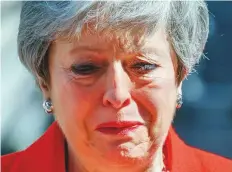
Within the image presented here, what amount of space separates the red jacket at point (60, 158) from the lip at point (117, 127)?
0.27 m

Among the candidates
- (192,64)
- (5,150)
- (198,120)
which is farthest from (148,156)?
(5,150)

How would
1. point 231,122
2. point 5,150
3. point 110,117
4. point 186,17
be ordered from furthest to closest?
point 5,150 < point 231,122 < point 186,17 < point 110,117

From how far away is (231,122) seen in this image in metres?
1.38

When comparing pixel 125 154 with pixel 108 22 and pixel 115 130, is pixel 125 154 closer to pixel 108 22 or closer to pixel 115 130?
pixel 115 130

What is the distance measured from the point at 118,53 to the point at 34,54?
22 cm

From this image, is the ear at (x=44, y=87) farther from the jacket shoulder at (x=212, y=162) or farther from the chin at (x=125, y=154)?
the jacket shoulder at (x=212, y=162)

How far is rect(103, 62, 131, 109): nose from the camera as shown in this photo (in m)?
0.98

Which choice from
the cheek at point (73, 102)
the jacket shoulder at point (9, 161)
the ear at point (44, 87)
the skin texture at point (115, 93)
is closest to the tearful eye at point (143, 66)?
the skin texture at point (115, 93)

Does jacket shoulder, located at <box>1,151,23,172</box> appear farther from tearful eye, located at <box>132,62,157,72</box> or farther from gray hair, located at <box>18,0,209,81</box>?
tearful eye, located at <box>132,62,157,72</box>

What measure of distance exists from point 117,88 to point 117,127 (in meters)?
0.08

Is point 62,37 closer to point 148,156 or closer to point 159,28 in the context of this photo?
point 159,28

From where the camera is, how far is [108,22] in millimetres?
1010

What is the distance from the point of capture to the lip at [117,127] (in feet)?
3.28

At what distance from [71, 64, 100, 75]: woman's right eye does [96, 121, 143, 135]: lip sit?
0.39 ft
